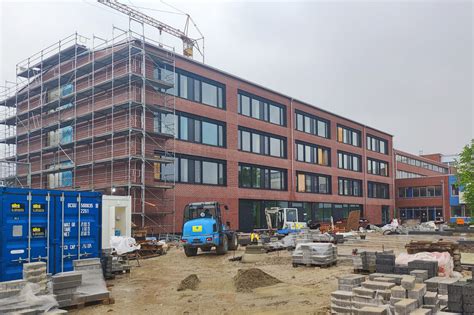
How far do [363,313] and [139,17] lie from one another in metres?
34.5

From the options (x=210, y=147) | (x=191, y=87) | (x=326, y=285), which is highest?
(x=191, y=87)

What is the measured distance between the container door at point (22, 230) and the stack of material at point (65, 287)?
7.00 feet

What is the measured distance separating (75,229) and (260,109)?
28.3 meters

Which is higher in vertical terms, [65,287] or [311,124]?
[311,124]

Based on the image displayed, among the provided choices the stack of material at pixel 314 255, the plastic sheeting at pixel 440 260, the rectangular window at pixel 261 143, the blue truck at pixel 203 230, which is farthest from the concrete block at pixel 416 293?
the rectangular window at pixel 261 143

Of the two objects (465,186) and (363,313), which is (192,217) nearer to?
(363,313)

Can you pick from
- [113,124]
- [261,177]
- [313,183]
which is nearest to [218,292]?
[113,124]

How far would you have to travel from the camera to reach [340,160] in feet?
171

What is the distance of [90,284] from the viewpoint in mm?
10992

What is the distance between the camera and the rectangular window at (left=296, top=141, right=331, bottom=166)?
44875 millimetres

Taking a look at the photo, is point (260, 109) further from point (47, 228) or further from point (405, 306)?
point (405, 306)

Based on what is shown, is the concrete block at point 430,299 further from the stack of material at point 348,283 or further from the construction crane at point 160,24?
the construction crane at point 160,24

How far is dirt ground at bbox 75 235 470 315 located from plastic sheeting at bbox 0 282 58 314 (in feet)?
3.07

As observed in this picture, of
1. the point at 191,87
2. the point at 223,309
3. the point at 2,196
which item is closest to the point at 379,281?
the point at 223,309
